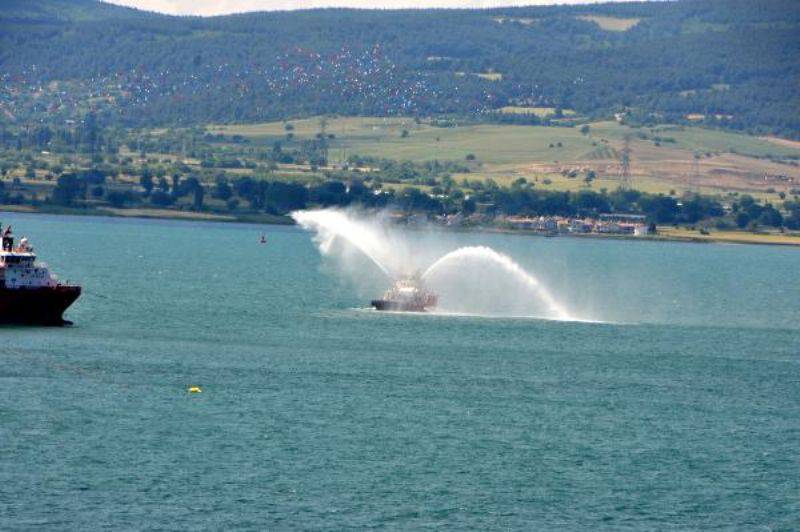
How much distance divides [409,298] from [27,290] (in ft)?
123

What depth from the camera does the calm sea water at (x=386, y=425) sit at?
7269cm

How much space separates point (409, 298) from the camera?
495 feet

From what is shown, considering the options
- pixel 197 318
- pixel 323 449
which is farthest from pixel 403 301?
pixel 323 449

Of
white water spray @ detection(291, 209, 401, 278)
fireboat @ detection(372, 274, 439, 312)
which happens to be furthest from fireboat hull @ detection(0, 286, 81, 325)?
white water spray @ detection(291, 209, 401, 278)

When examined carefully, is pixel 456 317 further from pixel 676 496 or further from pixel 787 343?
pixel 676 496

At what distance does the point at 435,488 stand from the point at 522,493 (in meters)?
3.70

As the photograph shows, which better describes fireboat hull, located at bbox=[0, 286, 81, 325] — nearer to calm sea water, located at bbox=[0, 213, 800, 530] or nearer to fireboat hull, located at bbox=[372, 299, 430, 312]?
calm sea water, located at bbox=[0, 213, 800, 530]

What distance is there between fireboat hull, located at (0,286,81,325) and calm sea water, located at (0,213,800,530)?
8.93 feet

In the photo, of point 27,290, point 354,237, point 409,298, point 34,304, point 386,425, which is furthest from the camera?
point 354,237

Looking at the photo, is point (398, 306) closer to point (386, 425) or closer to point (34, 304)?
point (34, 304)

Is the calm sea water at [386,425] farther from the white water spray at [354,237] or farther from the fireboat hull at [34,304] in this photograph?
the white water spray at [354,237]

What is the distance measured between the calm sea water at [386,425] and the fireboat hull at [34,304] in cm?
272

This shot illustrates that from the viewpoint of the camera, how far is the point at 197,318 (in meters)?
142

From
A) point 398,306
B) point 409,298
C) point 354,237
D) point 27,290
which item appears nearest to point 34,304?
point 27,290
